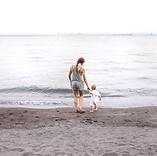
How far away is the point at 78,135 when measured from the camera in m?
6.29

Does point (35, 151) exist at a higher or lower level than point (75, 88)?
lower

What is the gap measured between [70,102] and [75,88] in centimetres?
417

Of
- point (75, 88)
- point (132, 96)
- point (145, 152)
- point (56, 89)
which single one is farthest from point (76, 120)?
point (56, 89)

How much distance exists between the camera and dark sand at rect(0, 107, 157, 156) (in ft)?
17.5

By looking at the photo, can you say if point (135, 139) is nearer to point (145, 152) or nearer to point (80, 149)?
point (145, 152)

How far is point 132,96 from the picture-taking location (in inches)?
569

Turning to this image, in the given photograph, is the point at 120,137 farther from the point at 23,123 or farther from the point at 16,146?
the point at 23,123

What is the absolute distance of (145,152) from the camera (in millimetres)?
5270

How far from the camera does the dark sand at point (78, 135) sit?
17.5 feet

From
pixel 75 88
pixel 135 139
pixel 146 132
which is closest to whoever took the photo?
pixel 135 139

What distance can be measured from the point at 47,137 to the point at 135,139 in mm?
2186

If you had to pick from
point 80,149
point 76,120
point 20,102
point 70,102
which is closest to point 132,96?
point 70,102

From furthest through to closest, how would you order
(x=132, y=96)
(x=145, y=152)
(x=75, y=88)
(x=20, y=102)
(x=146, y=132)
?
(x=132, y=96)
(x=20, y=102)
(x=75, y=88)
(x=146, y=132)
(x=145, y=152)

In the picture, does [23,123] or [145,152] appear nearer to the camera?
[145,152]
